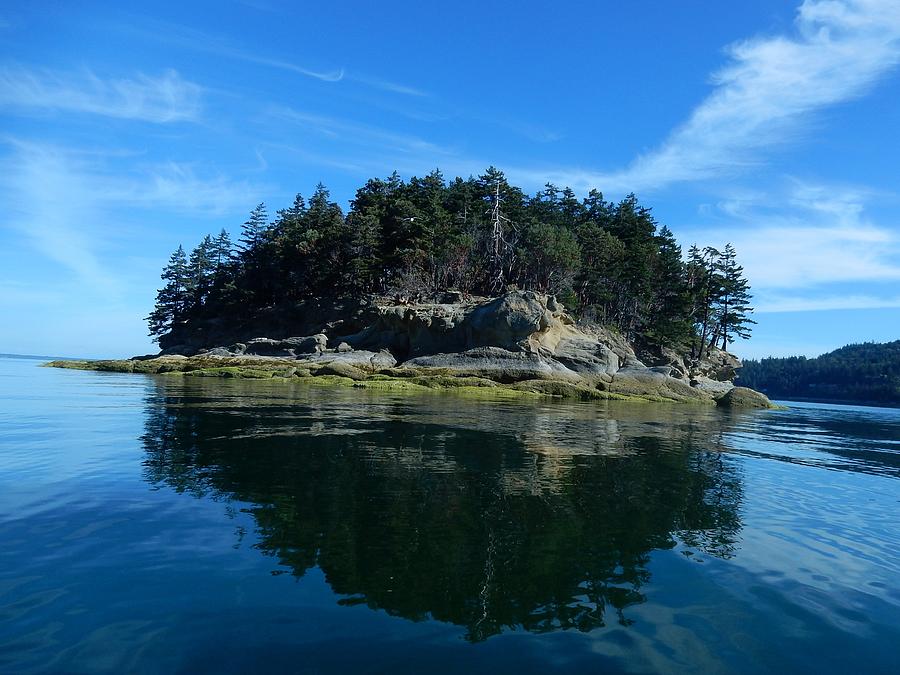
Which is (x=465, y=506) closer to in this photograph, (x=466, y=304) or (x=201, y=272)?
(x=466, y=304)

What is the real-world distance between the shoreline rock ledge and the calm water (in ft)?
96.8

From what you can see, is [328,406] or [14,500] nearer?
[14,500]

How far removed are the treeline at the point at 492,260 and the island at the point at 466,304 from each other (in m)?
0.26

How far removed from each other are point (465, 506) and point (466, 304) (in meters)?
47.8

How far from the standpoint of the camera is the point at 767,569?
668 cm

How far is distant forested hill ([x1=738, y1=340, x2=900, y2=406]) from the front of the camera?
13138cm

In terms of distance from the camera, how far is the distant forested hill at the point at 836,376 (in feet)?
431

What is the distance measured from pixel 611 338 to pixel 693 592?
205ft

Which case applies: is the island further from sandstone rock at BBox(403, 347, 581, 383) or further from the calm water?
the calm water

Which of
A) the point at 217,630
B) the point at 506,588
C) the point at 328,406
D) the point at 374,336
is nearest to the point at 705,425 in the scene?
the point at 328,406

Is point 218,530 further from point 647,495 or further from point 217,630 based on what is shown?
point 647,495

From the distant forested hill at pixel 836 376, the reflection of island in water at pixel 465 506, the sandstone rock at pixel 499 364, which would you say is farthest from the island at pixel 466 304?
the distant forested hill at pixel 836 376

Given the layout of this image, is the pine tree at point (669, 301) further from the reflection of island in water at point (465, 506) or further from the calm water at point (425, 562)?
the calm water at point (425, 562)

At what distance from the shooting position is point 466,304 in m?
55.9
